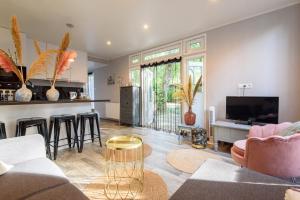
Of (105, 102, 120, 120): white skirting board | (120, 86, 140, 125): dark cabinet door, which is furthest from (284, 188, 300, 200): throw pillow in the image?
(105, 102, 120, 120): white skirting board

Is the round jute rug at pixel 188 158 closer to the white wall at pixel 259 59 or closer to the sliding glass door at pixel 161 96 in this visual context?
the white wall at pixel 259 59

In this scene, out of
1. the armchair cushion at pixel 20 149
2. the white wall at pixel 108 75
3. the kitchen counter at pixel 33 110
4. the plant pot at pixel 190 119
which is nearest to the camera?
Result: the armchair cushion at pixel 20 149

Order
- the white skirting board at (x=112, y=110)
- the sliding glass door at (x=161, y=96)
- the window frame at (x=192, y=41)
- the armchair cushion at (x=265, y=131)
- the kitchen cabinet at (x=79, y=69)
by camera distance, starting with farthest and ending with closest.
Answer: the white skirting board at (x=112, y=110) < the kitchen cabinet at (x=79, y=69) < the sliding glass door at (x=161, y=96) < the window frame at (x=192, y=41) < the armchair cushion at (x=265, y=131)

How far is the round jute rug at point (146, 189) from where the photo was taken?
74.4 inches

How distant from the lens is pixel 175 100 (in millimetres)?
4953

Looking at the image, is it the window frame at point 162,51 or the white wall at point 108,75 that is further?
the white wall at point 108,75

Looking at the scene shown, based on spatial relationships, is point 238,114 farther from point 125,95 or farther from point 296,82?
point 125,95

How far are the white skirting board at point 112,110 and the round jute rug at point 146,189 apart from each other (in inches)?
185

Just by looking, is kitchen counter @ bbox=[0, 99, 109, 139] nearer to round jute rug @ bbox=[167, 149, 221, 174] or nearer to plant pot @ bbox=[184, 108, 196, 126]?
round jute rug @ bbox=[167, 149, 221, 174]

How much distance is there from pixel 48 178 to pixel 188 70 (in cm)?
405

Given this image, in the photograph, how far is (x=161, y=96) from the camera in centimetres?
533

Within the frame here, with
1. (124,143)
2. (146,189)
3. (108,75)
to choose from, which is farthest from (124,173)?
(108,75)

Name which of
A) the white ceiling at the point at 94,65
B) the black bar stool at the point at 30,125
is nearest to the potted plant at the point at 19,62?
the black bar stool at the point at 30,125

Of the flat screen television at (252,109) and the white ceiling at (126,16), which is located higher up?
the white ceiling at (126,16)
